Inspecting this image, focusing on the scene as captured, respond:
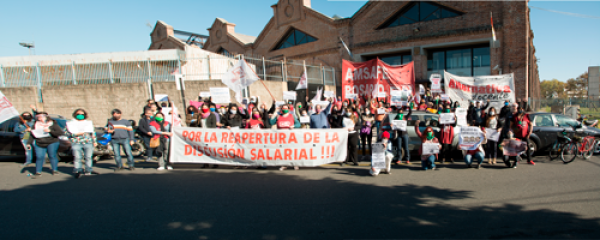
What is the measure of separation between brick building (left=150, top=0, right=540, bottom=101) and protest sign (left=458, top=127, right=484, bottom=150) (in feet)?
35.0

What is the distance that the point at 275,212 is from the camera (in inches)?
183

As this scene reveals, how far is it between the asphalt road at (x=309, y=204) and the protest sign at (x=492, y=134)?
Result: 912 millimetres

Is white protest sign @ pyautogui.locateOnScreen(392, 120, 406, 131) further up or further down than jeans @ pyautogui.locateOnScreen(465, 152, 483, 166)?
further up

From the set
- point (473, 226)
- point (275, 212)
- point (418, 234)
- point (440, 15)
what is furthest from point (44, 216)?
point (440, 15)

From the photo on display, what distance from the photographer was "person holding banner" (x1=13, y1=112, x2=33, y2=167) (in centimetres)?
816

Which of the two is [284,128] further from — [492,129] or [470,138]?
[492,129]

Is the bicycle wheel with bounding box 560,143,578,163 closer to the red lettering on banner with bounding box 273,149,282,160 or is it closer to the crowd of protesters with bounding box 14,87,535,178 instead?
the crowd of protesters with bounding box 14,87,535,178

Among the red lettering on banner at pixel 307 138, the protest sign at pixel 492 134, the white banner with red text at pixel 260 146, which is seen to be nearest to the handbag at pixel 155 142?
the white banner with red text at pixel 260 146

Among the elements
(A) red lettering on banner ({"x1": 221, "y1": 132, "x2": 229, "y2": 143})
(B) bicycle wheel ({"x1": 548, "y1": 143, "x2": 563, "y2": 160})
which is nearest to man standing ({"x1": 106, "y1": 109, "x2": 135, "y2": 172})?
(A) red lettering on banner ({"x1": 221, "y1": 132, "x2": 229, "y2": 143})

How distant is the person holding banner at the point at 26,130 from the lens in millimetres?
8155

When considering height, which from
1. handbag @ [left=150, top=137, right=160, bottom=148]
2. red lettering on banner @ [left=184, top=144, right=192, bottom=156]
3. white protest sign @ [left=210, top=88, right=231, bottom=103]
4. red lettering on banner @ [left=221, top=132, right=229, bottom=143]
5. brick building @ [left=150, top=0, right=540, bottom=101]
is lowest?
red lettering on banner @ [left=184, top=144, right=192, bottom=156]

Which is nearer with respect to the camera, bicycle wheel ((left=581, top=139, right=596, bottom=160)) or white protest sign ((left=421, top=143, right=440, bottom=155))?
white protest sign ((left=421, top=143, right=440, bottom=155))

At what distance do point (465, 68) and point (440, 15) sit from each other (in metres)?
3.88

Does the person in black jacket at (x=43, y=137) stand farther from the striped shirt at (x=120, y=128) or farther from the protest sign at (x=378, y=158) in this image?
the protest sign at (x=378, y=158)
